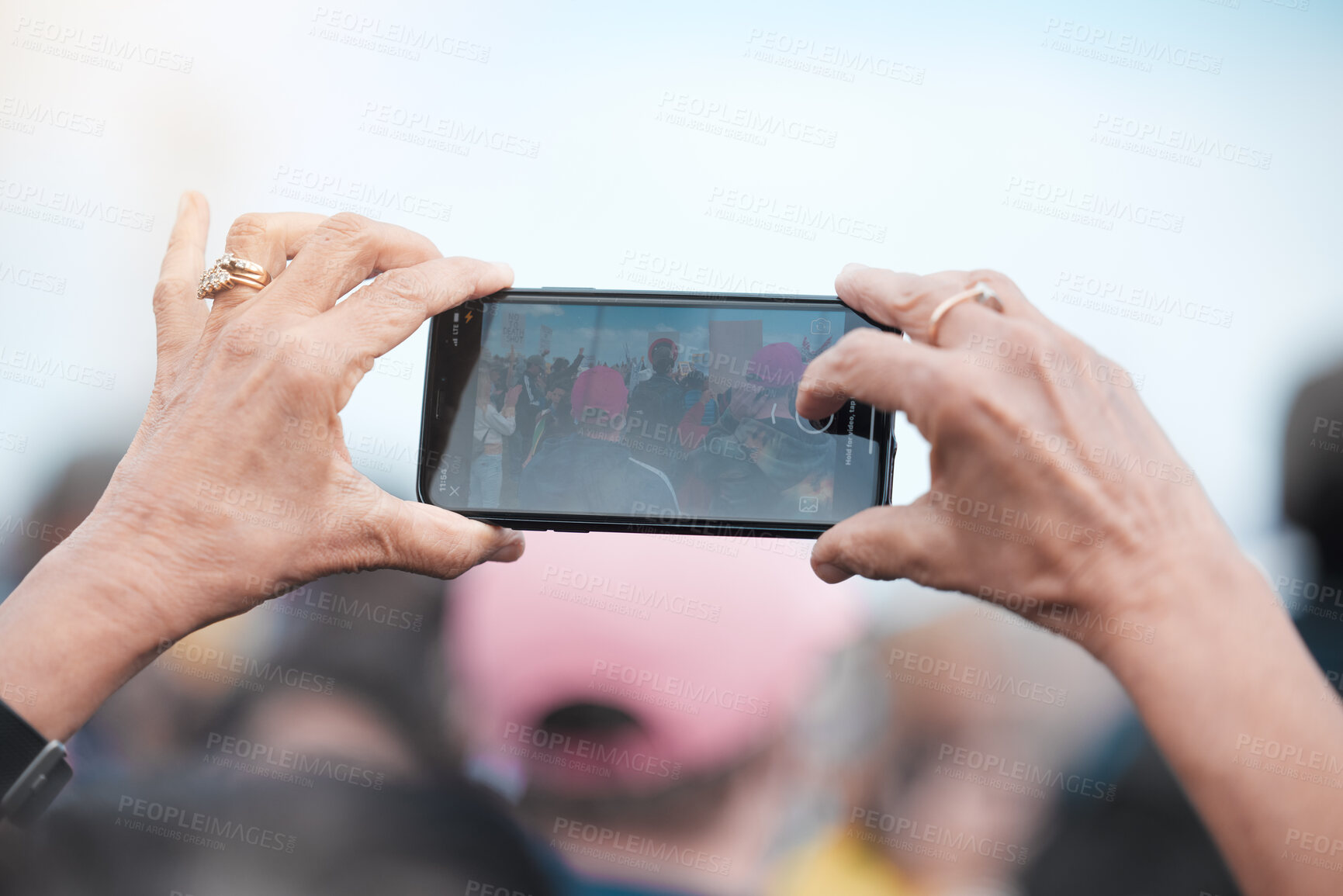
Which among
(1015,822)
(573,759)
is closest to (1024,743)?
(1015,822)

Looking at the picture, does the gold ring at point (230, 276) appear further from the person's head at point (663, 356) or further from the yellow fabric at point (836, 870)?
the yellow fabric at point (836, 870)

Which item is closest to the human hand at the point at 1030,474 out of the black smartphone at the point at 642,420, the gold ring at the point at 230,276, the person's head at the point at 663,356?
the black smartphone at the point at 642,420

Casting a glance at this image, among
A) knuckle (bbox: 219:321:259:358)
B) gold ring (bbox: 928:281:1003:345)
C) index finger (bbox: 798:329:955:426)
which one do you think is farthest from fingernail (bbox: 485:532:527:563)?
gold ring (bbox: 928:281:1003:345)

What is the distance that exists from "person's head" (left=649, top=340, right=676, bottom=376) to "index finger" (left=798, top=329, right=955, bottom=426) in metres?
0.31

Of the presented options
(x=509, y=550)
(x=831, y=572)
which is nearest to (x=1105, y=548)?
(x=831, y=572)

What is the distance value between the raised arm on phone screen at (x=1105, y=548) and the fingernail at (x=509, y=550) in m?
0.69

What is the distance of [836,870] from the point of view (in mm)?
2408

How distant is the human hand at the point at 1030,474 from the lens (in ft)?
3.16

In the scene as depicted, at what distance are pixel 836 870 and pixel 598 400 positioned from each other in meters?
2.11

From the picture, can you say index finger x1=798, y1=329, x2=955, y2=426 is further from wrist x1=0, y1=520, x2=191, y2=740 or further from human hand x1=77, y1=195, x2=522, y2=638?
wrist x1=0, y1=520, x2=191, y2=740

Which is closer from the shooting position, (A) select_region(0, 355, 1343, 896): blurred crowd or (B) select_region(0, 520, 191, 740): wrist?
(B) select_region(0, 520, 191, 740): wrist

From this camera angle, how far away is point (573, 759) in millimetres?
2439

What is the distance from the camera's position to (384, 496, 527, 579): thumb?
1175 millimetres

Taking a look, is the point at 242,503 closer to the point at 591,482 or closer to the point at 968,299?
the point at 591,482
